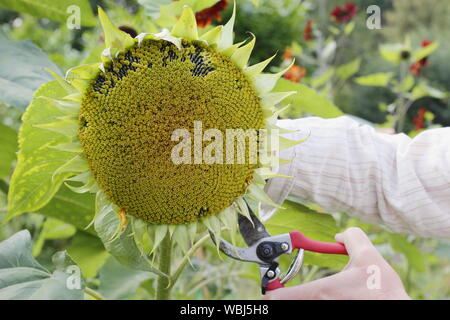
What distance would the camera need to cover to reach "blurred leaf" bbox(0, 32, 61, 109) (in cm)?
68

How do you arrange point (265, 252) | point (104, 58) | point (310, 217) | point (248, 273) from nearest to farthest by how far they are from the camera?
point (104, 58), point (265, 252), point (310, 217), point (248, 273)

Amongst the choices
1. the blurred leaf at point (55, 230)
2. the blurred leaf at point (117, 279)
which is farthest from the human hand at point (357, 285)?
the blurred leaf at point (55, 230)

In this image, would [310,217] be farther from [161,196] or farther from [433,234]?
[161,196]

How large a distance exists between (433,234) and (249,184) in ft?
1.30

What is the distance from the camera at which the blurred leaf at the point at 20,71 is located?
678 millimetres

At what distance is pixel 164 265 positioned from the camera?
677mm

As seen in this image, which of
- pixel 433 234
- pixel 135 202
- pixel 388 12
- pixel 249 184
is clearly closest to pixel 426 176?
pixel 433 234

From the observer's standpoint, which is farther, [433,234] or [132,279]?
[132,279]

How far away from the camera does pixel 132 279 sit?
955mm

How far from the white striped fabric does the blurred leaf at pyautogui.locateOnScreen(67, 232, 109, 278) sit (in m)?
0.34

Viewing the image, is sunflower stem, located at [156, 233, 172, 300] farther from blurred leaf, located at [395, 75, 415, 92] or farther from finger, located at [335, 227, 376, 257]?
blurred leaf, located at [395, 75, 415, 92]

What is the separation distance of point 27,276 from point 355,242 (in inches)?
14.9

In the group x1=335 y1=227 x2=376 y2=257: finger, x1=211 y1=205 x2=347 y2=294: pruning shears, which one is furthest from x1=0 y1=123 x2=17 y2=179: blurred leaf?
x1=335 y1=227 x2=376 y2=257: finger
